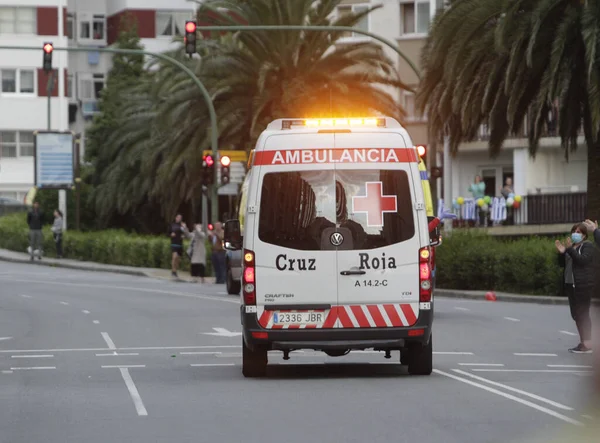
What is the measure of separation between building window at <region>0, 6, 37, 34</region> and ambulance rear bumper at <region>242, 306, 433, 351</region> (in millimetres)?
70670

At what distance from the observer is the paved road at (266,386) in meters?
12.1

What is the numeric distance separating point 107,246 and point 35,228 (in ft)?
8.37

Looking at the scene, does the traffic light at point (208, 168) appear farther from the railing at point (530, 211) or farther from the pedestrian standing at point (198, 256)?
the railing at point (530, 211)

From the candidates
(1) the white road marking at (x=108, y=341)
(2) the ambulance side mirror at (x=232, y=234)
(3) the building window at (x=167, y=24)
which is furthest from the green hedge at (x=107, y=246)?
(2) the ambulance side mirror at (x=232, y=234)

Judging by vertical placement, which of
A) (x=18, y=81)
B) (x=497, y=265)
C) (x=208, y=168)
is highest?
(x=18, y=81)

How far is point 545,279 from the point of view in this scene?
117ft

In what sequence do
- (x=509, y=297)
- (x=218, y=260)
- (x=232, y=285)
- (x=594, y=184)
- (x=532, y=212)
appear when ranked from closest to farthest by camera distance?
(x=594, y=184), (x=509, y=297), (x=232, y=285), (x=218, y=260), (x=532, y=212)

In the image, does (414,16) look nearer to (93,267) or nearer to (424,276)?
(93,267)

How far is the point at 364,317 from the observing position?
1600cm

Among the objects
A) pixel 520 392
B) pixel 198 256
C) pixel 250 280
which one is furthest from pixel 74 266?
pixel 520 392

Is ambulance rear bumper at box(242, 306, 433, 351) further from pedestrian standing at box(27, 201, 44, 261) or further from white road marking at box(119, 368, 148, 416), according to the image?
pedestrian standing at box(27, 201, 44, 261)

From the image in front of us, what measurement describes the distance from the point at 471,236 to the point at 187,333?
1690cm

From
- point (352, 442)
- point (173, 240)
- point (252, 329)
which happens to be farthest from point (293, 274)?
point (173, 240)

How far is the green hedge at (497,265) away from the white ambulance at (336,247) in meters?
19.3
